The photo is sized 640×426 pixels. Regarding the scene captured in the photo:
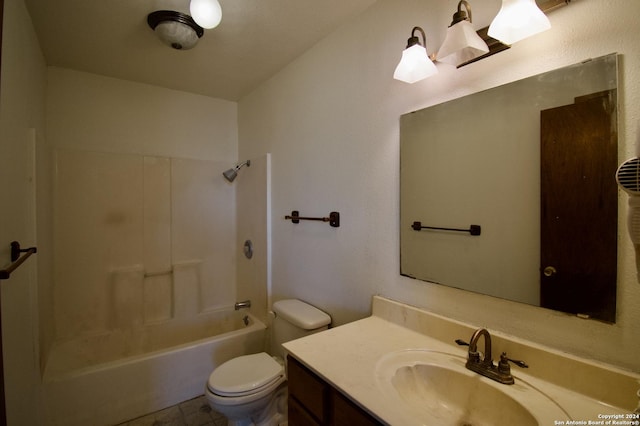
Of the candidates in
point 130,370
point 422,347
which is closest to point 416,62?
point 422,347

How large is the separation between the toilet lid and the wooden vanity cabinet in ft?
1.48

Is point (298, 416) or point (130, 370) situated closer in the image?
point (298, 416)

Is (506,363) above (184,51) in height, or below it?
below

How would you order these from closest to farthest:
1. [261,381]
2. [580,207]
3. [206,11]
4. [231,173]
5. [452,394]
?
[580,207] < [452,394] < [206,11] < [261,381] < [231,173]

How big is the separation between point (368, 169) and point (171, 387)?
1.97 m

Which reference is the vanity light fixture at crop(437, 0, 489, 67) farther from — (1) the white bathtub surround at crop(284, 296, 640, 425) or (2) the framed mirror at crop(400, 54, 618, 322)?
(1) the white bathtub surround at crop(284, 296, 640, 425)

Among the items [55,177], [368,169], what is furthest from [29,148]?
[368,169]

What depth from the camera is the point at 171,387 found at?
199cm

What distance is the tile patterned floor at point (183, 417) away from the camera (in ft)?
6.04

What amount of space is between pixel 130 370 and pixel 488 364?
6.78 feet

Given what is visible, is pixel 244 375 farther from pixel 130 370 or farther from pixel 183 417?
pixel 130 370

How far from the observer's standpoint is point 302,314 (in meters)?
1.69

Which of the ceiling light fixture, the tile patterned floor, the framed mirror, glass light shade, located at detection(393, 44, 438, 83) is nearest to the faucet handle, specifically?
the framed mirror

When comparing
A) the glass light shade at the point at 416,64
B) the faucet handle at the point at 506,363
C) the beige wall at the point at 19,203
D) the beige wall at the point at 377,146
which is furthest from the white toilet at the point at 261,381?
the glass light shade at the point at 416,64
